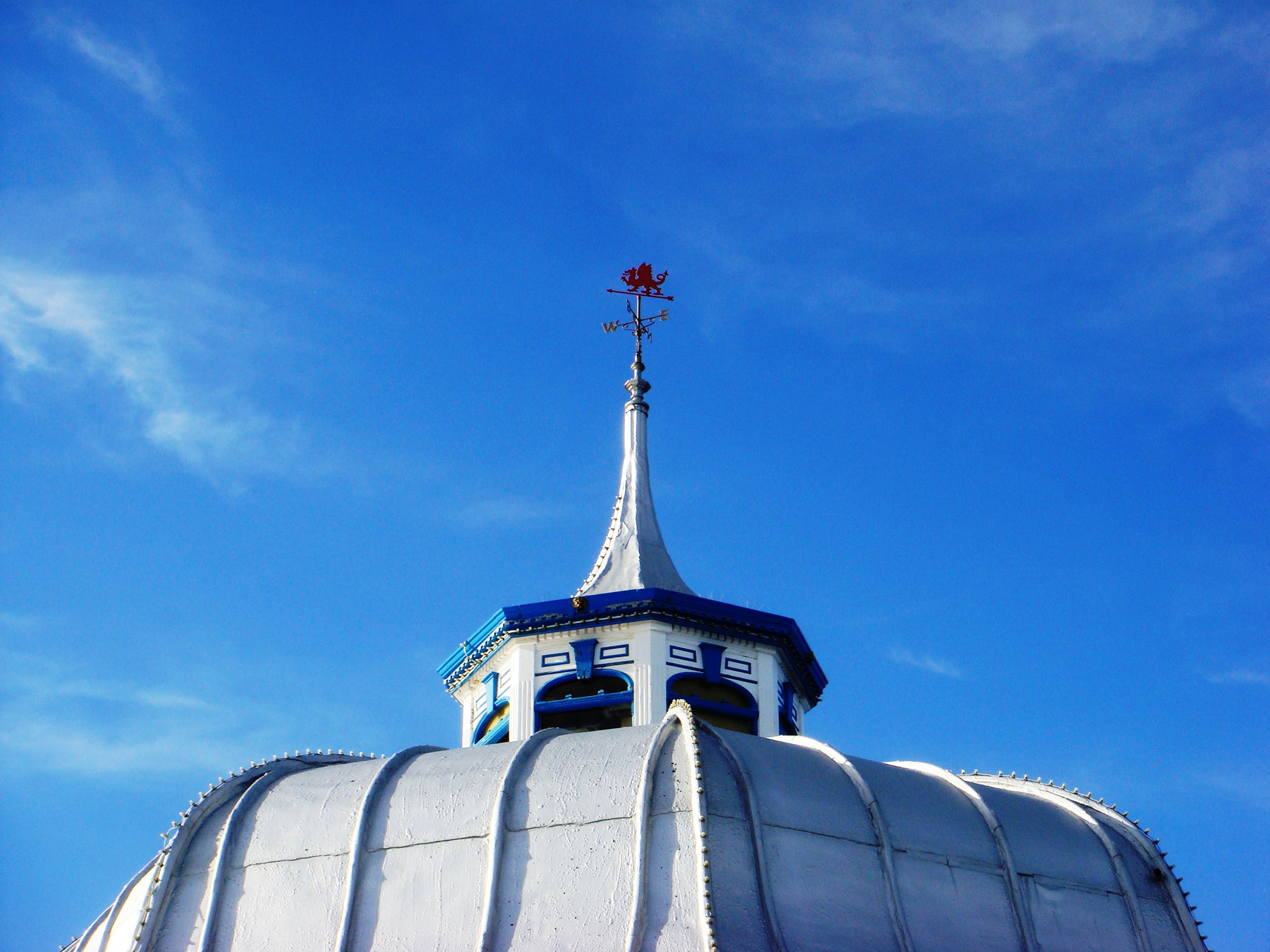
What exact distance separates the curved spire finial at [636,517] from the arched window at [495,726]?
2.44 meters

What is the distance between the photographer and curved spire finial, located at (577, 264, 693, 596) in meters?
33.2

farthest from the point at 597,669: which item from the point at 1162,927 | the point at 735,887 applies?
the point at 1162,927

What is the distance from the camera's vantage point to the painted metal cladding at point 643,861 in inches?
827

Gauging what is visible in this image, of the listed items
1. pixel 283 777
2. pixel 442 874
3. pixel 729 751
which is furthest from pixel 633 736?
pixel 283 777

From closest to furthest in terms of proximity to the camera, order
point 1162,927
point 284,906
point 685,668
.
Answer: point 284,906 < point 1162,927 < point 685,668

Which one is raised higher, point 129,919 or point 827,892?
point 129,919

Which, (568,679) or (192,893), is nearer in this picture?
(192,893)

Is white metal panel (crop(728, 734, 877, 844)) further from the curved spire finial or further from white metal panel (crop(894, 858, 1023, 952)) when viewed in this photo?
the curved spire finial

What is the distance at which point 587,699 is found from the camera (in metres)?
30.5

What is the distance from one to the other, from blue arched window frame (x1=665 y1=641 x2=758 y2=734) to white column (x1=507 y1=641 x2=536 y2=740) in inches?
91.8

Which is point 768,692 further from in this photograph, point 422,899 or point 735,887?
point 422,899

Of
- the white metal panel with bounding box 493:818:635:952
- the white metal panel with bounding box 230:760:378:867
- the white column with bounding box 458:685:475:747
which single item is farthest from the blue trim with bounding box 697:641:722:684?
the white metal panel with bounding box 493:818:635:952

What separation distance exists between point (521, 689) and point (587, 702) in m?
1.21

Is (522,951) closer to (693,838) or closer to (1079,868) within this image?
(693,838)
